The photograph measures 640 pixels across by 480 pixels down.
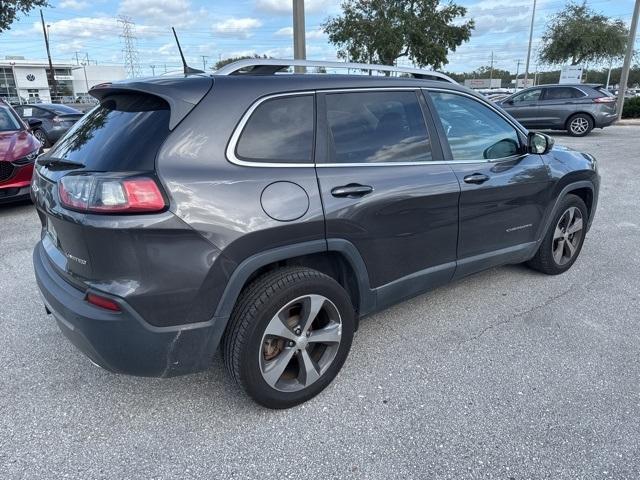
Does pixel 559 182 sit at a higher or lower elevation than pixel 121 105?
lower

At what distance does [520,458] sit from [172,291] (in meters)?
1.75

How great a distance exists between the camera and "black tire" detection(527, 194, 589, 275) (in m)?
4.03

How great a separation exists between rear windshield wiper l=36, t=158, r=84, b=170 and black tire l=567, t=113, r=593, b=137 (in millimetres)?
16364

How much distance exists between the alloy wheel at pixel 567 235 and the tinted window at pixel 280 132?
2.63 m

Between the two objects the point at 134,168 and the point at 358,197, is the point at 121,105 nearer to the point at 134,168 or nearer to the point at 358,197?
the point at 134,168

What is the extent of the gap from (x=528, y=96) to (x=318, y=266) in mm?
15746

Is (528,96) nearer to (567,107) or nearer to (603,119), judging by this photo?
(567,107)

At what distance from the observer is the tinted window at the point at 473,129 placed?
3.17 metres

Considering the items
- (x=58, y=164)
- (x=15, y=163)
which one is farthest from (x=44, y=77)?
(x=58, y=164)

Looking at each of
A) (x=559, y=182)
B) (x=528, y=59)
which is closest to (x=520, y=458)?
(x=559, y=182)

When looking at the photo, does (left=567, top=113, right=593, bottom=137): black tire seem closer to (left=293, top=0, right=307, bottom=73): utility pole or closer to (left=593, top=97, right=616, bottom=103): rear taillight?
(left=593, top=97, right=616, bottom=103): rear taillight

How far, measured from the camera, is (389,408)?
255cm

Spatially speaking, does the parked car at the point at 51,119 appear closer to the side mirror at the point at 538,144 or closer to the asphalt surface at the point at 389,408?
the asphalt surface at the point at 389,408

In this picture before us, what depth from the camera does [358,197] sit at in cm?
258
